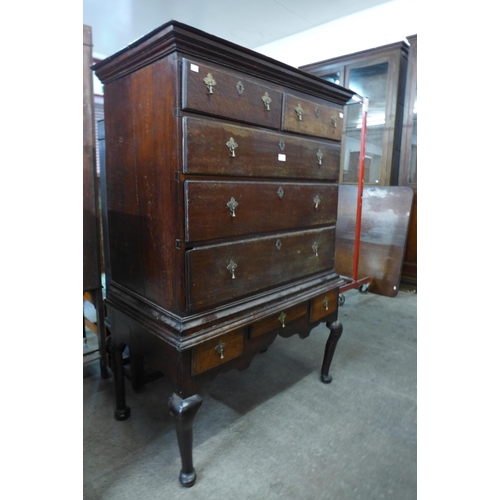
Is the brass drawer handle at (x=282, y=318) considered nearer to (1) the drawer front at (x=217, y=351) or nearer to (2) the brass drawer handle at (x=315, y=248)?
(1) the drawer front at (x=217, y=351)

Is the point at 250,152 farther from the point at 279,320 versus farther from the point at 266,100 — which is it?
the point at 279,320

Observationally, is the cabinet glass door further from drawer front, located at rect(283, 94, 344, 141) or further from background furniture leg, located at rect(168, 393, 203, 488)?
background furniture leg, located at rect(168, 393, 203, 488)

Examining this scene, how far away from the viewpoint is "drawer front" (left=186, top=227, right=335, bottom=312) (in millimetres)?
1140

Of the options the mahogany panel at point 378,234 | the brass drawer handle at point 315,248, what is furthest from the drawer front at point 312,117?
the mahogany panel at point 378,234

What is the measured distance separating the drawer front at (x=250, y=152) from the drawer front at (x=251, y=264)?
0.24m

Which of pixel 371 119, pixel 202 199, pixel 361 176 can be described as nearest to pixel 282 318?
pixel 202 199

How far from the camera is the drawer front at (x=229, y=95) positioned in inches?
40.6

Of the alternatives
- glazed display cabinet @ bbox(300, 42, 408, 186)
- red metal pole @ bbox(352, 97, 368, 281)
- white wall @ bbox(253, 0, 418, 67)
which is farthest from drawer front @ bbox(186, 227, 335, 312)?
white wall @ bbox(253, 0, 418, 67)

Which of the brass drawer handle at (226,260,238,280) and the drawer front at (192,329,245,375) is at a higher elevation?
the brass drawer handle at (226,260,238,280)

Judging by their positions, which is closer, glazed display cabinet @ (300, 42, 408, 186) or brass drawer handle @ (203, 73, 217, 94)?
brass drawer handle @ (203, 73, 217, 94)
